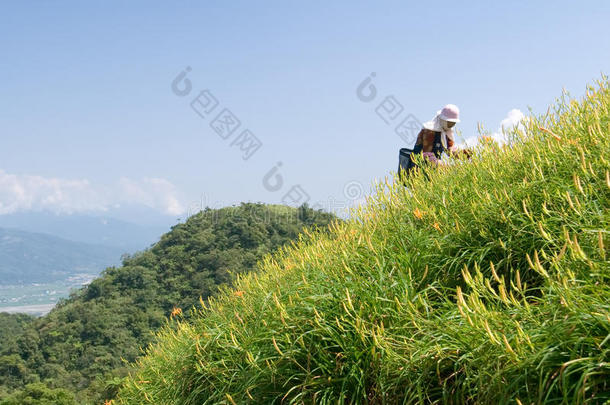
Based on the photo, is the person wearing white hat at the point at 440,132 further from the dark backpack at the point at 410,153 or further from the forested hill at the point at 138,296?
the forested hill at the point at 138,296

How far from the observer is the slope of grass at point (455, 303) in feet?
6.11

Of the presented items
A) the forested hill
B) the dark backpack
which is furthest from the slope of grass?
the forested hill

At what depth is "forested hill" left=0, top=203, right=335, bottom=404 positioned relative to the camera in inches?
1070

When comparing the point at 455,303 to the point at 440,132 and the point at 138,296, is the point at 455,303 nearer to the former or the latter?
the point at 440,132

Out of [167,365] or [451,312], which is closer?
[451,312]

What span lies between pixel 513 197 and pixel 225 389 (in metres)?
2.33

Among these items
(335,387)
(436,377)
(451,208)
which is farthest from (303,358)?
(451,208)

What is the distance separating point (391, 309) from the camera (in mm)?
2588

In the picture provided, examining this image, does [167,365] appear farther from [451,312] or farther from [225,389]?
[451,312]

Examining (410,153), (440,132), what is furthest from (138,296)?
(440,132)

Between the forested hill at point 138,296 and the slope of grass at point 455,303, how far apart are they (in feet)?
67.7

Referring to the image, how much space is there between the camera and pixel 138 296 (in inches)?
1289

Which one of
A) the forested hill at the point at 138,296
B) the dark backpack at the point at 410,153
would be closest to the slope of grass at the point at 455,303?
the dark backpack at the point at 410,153

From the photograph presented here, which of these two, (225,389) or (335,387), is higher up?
(225,389)
